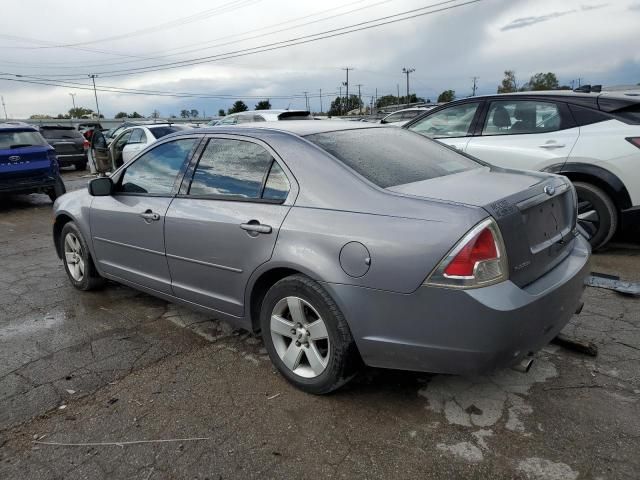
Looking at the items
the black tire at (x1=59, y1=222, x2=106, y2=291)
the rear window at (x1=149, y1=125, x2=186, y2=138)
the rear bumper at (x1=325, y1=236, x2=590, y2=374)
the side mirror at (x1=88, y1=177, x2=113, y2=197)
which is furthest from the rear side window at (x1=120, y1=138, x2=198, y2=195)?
the rear window at (x1=149, y1=125, x2=186, y2=138)

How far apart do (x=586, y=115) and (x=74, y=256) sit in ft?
17.7

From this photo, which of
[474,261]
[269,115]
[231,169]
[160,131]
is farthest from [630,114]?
[160,131]

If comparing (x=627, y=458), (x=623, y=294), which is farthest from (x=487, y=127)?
(x=627, y=458)

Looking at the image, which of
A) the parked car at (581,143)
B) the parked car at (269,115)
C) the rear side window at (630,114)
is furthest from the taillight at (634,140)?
the parked car at (269,115)

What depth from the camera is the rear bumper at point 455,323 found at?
228 centimetres

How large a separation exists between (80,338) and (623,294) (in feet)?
14.5

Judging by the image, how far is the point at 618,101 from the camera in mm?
5086

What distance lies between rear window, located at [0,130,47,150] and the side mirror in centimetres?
A: 692

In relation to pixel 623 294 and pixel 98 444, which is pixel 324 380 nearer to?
pixel 98 444

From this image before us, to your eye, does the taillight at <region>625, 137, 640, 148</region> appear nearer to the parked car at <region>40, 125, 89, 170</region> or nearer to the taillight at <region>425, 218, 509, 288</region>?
the taillight at <region>425, 218, 509, 288</region>

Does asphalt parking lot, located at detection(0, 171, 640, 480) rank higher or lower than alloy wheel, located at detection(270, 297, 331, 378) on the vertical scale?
lower

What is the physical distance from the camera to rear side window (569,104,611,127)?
512 cm

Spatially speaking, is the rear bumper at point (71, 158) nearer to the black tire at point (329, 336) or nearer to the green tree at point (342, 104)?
the black tire at point (329, 336)

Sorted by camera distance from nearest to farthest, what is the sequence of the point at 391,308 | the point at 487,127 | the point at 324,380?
A: the point at 391,308 < the point at 324,380 < the point at 487,127
